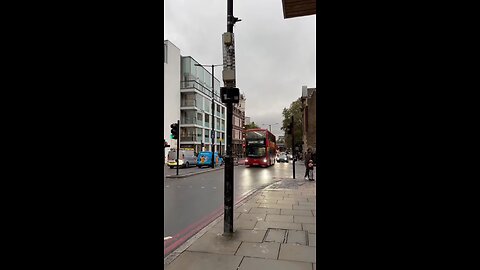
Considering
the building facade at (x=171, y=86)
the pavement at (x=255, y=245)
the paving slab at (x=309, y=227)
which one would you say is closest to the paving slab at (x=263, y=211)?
the pavement at (x=255, y=245)

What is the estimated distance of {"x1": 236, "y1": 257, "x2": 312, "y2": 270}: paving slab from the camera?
3.16 meters

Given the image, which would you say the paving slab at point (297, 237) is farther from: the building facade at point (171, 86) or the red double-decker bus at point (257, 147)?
the building facade at point (171, 86)

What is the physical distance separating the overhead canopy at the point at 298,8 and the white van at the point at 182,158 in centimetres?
1737

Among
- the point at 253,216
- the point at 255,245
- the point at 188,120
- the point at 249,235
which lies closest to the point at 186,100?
the point at 188,120

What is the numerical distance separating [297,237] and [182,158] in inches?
761

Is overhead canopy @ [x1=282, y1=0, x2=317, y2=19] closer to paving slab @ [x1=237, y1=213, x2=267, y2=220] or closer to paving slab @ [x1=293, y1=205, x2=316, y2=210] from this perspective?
paving slab @ [x1=237, y1=213, x2=267, y2=220]

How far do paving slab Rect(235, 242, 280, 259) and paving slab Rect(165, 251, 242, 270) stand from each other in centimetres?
20

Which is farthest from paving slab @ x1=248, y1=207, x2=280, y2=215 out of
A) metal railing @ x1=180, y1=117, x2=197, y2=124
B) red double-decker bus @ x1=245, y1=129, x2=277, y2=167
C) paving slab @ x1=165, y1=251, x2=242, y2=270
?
metal railing @ x1=180, y1=117, x2=197, y2=124

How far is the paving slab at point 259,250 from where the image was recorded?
355 cm

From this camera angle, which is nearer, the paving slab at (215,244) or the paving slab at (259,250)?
the paving slab at (259,250)
